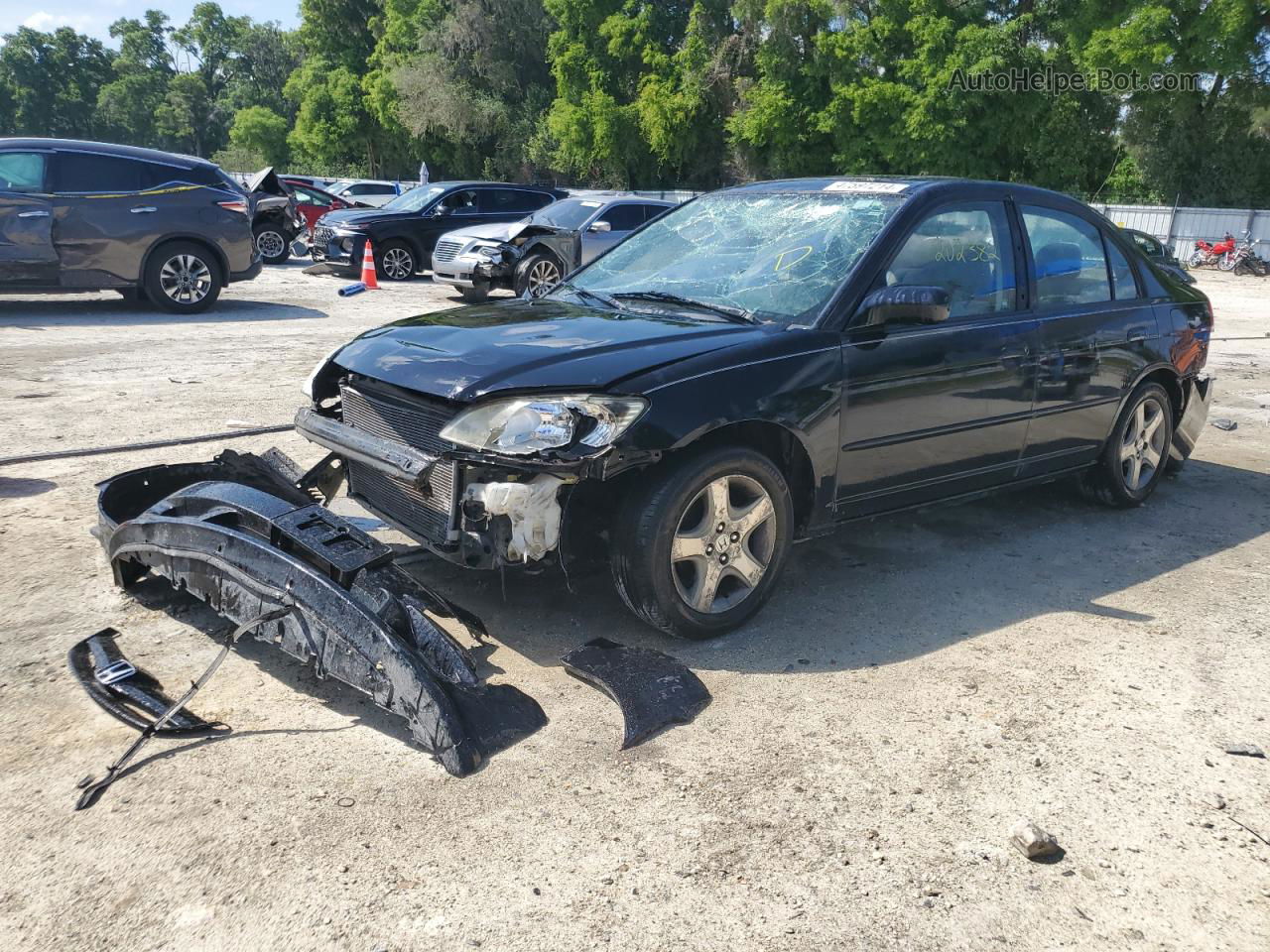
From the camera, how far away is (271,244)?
19984mm

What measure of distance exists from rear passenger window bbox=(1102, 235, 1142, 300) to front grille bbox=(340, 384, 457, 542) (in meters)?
3.78

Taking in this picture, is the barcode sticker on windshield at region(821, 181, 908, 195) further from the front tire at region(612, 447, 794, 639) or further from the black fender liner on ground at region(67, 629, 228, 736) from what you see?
the black fender liner on ground at region(67, 629, 228, 736)

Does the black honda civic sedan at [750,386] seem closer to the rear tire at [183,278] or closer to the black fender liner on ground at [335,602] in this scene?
the black fender liner on ground at [335,602]

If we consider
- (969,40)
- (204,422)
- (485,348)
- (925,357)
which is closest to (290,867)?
(485,348)

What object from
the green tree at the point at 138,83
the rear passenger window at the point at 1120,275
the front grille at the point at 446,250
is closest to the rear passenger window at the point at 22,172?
the front grille at the point at 446,250

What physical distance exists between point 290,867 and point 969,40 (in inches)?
1464

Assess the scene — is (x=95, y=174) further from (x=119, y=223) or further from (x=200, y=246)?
(x=200, y=246)

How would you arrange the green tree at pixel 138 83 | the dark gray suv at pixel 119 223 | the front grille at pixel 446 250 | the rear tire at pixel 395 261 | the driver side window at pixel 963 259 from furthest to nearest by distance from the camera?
1. the green tree at pixel 138 83
2. the rear tire at pixel 395 261
3. the front grille at pixel 446 250
4. the dark gray suv at pixel 119 223
5. the driver side window at pixel 963 259

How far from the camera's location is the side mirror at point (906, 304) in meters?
4.19

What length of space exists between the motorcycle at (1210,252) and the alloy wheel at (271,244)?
24.0m

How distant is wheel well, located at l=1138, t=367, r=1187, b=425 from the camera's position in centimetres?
585

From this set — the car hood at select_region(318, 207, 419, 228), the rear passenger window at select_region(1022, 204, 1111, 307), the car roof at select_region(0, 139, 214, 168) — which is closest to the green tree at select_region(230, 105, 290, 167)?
the car hood at select_region(318, 207, 419, 228)

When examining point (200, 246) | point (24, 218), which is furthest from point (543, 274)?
point (24, 218)

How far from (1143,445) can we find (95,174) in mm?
10466
